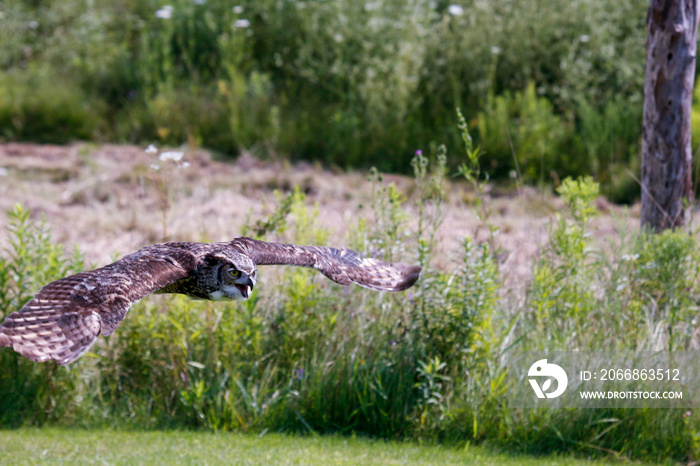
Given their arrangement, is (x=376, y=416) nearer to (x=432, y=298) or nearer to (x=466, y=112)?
(x=432, y=298)

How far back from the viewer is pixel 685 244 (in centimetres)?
538

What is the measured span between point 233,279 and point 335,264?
625 millimetres

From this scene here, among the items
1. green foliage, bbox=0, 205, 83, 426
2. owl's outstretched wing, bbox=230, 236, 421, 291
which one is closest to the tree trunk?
owl's outstretched wing, bbox=230, 236, 421, 291

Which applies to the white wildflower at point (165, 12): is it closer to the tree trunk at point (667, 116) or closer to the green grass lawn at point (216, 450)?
the tree trunk at point (667, 116)

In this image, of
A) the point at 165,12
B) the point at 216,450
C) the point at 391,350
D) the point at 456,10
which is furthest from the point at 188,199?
the point at 456,10

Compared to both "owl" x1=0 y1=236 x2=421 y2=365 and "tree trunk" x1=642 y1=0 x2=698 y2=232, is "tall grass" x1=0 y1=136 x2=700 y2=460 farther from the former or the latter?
"owl" x1=0 y1=236 x2=421 y2=365

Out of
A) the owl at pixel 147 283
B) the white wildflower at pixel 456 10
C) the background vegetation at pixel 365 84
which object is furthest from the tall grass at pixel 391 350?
the white wildflower at pixel 456 10

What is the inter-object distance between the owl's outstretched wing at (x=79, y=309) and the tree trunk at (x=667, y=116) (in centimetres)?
402

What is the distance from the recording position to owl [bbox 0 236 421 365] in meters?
3.14

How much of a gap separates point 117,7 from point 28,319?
1172cm

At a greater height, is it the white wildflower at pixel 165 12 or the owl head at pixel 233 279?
the white wildflower at pixel 165 12

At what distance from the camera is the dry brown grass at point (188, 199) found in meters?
7.39

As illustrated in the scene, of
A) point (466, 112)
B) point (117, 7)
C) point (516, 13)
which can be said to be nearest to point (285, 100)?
point (466, 112)

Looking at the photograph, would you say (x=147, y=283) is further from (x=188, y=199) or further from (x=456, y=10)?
(x=456, y=10)
